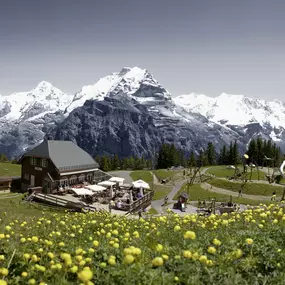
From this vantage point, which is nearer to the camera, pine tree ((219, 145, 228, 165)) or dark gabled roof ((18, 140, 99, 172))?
dark gabled roof ((18, 140, 99, 172))

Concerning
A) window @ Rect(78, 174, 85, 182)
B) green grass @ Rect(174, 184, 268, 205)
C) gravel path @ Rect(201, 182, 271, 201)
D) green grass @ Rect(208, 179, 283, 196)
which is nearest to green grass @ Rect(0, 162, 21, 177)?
window @ Rect(78, 174, 85, 182)

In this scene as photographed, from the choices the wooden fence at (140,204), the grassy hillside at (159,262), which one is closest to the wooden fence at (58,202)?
the wooden fence at (140,204)

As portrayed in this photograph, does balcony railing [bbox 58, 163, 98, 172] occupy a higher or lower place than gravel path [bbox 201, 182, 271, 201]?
higher

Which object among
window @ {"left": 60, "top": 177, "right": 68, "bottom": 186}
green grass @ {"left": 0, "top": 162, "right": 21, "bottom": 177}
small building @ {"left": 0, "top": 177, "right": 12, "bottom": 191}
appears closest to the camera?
window @ {"left": 60, "top": 177, "right": 68, "bottom": 186}

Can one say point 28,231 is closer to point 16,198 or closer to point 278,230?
point 278,230

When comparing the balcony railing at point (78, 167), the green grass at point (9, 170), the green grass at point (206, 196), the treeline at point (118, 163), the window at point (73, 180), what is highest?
the balcony railing at point (78, 167)

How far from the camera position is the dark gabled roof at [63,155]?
51.2 m

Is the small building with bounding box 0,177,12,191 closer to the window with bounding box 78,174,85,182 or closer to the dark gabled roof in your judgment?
the dark gabled roof

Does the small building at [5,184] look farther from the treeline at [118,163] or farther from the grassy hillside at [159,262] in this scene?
the treeline at [118,163]

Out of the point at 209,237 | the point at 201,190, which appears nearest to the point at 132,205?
the point at 201,190

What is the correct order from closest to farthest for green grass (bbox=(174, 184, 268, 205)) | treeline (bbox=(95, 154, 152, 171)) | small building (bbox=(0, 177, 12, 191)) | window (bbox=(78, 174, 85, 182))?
small building (bbox=(0, 177, 12, 191))
window (bbox=(78, 174, 85, 182))
green grass (bbox=(174, 184, 268, 205))
treeline (bbox=(95, 154, 152, 171))

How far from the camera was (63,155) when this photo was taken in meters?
53.9

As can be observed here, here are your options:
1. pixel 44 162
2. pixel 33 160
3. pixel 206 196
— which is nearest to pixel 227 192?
pixel 206 196

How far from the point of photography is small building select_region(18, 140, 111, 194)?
1973 inches
